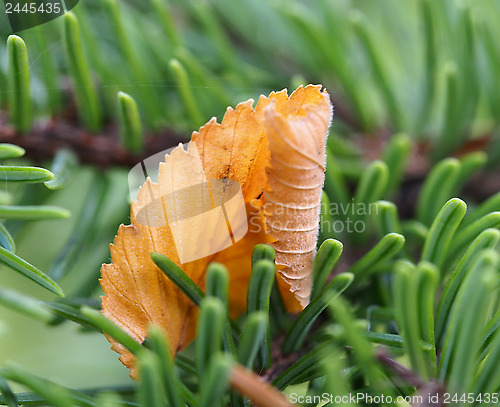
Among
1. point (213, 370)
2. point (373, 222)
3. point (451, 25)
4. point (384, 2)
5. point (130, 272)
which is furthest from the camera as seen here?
point (384, 2)

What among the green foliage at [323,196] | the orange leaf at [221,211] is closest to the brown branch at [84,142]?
the green foliage at [323,196]

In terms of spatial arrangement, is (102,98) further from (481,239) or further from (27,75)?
(481,239)

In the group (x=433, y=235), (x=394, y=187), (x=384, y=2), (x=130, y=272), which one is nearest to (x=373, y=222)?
(x=394, y=187)

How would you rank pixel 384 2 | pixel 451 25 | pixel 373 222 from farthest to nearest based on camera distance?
pixel 384 2 < pixel 451 25 < pixel 373 222

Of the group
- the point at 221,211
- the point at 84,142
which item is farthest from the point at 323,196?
the point at 84,142
